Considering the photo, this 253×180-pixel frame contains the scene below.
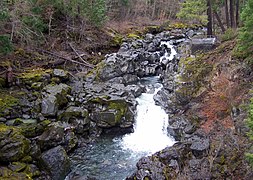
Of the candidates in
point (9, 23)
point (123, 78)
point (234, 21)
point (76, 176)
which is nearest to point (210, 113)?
point (76, 176)

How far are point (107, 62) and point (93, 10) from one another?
6070 mm

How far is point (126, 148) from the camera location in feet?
45.7

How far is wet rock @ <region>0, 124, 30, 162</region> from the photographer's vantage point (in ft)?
36.7

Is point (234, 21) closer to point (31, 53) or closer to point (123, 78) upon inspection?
point (123, 78)

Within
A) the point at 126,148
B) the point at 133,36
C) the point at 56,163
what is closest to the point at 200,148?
the point at 126,148

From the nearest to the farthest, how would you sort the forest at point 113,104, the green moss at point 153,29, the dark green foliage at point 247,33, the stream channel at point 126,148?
the forest at point 113,104
the stream channel at point 126,148
the dark green foliage at point 247,33
the green moss at point 153,29

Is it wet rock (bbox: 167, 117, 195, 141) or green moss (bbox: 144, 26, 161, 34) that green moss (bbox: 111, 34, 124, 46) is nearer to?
green moss (bbox: 144, 26, 161, 34)

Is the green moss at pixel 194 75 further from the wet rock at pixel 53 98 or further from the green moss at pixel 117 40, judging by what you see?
the green moss at pixel 117 40

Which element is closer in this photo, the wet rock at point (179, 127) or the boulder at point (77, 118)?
the wet rock at point (179, 127)

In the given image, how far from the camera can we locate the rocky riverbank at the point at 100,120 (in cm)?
1045

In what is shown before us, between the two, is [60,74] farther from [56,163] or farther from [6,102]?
[56,163]

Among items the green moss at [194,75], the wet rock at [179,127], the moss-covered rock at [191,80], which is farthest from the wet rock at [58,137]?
the green moss at [194,75]

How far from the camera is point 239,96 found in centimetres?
1292

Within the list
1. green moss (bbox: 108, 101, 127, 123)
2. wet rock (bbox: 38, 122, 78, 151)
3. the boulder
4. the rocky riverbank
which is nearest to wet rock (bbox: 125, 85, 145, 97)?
the rocky riverbank
